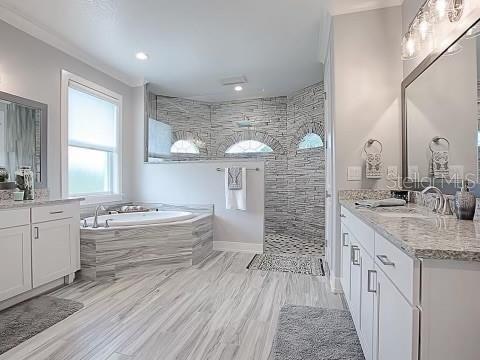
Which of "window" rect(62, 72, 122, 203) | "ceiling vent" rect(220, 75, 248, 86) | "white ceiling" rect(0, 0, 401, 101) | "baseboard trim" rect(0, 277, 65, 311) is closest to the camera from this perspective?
"baseboard trim" rect(0, 277, 65, 311)

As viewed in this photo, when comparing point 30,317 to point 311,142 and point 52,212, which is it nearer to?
point 52,212

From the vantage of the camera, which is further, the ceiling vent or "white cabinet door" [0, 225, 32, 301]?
the ceiling vent

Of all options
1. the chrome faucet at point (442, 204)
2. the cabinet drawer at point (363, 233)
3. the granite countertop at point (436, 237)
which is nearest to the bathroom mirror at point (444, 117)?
the chrome faucet at point (442, 204)

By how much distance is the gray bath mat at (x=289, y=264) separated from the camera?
3.16 metres

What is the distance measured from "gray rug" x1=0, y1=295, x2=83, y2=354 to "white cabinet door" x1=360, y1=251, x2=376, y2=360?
2.07 metres

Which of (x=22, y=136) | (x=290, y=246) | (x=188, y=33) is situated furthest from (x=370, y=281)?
(x=22, y=136)

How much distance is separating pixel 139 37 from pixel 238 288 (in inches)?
113

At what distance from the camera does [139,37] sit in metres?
3.05

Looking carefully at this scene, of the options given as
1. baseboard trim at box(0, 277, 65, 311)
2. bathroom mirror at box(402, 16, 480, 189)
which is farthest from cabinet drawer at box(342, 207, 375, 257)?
baseboard trim at box(0, 277, 65, 311)

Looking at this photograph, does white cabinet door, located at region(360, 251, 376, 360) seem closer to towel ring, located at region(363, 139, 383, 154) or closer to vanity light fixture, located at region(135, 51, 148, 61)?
towel ring, located at region(363, 139, 383, 154)

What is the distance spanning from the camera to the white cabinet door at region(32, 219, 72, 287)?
2373mm

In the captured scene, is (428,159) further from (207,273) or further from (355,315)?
(207,273)

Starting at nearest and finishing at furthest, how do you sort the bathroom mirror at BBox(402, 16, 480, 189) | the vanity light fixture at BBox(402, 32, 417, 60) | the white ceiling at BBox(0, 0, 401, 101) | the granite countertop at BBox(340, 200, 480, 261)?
the granite countertop at BBox(340, 200, 480, 261) < the bathroom mirror at BBox(402, 16, 480, 189) < the vanity light fixture at BBox(402, 32, 417, 60) < the white ceiling at BBox(0, 0, 401, 101)

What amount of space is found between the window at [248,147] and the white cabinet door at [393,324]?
440cm
